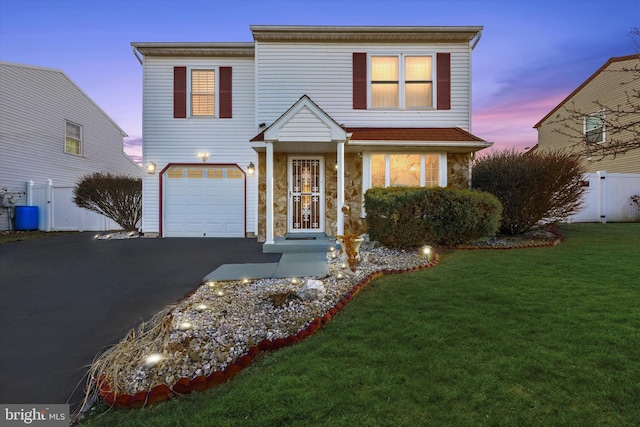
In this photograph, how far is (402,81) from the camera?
9719 mm

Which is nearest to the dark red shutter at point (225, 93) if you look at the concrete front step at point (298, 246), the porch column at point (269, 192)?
the porch column at point (269, 192)

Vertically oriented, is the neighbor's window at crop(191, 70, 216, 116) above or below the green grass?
above

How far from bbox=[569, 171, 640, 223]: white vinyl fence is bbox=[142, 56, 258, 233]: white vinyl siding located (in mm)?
13335

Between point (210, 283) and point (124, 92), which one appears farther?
point (124, 92)

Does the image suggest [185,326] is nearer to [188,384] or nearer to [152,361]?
[152,361]

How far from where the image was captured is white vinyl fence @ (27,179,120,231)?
1331 cm

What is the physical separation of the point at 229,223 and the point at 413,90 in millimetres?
7496

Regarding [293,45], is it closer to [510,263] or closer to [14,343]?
[510,263]

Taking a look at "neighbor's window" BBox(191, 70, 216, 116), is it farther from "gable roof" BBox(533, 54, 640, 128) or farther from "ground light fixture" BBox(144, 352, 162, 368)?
"gable roof" BBox(533, 54, 640, 128)

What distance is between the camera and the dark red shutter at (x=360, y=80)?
9680 mm

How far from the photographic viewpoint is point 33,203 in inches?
523

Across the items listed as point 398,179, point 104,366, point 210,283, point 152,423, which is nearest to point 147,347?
point 104,366

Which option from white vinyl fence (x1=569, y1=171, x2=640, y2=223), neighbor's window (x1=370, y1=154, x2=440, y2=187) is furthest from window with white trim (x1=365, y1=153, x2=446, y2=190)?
white vinyl fence (x1=569, y1=171, x2=640, y2=223)

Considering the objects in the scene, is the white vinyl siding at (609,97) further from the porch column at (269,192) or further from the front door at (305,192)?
the porch column at (269,192)
